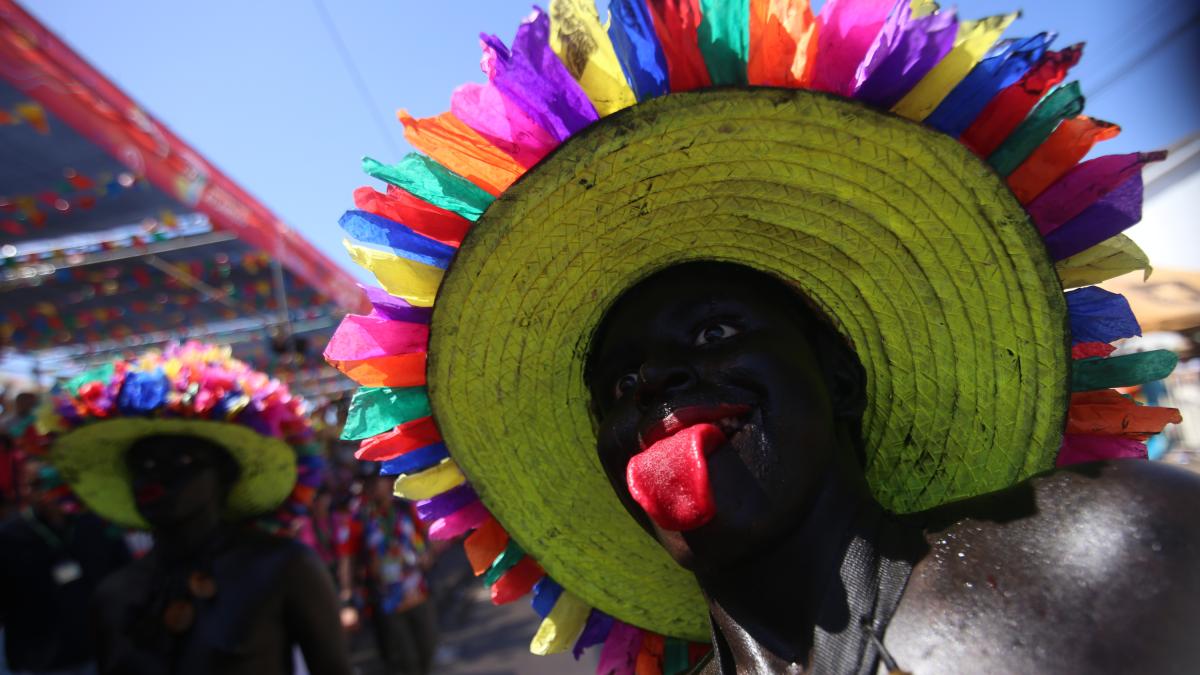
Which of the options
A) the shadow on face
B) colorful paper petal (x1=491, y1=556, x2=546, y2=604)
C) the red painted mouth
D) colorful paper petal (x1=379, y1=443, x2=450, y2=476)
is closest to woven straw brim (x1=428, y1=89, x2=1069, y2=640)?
colorful paper petal (x1=379, y1=443, x2=450, y2=476)

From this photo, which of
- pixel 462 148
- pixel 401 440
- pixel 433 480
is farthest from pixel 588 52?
pixel 433 480

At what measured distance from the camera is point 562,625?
175cm

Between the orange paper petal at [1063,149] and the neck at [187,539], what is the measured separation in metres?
2.72

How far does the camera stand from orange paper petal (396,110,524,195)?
128cm

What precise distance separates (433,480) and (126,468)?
1960 millimetres

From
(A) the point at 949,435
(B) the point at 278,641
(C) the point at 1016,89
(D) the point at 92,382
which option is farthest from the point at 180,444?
(C) the point at 1016,89

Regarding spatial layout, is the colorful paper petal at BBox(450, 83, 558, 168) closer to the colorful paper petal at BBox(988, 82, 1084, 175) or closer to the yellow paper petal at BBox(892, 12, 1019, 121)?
the yellow paper petal at BBox(892, 12, 1019, 121)

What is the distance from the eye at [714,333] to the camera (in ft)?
4.15

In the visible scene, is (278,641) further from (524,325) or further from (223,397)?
(524,325)

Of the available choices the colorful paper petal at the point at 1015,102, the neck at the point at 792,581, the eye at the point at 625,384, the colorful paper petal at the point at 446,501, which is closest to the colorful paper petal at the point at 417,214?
the eye at the point at 625,384

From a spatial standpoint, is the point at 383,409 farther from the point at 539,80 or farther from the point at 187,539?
the point at 187,539

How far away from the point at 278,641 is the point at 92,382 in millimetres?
1209

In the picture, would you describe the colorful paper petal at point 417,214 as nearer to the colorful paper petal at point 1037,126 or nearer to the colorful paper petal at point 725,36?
the colorful paper petal at point 725,36

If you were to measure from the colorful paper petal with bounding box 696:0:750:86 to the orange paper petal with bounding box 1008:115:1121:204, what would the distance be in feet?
1.64
